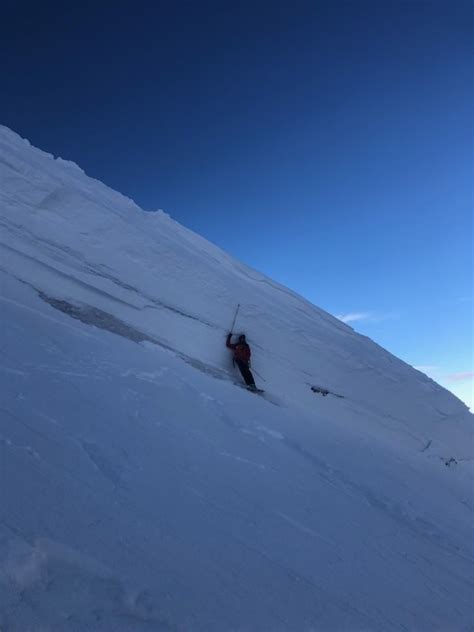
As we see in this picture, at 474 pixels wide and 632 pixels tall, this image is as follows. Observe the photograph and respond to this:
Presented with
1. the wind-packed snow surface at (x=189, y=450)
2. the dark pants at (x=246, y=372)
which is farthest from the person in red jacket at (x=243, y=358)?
the wind-packed snow surface at (x=189, y=450)

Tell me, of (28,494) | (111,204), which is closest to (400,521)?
(28,494)

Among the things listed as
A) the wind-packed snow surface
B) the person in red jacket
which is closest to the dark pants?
the person in red jacket

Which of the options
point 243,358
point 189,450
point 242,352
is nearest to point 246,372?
point 243,358

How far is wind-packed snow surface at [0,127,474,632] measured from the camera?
2.82 meters

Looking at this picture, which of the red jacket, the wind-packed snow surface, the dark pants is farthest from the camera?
the red jacket

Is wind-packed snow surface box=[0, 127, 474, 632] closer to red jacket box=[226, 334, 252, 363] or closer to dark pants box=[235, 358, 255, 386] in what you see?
dark pants box=[235, 358, 255, 386]

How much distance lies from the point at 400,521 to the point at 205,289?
6.38 meters

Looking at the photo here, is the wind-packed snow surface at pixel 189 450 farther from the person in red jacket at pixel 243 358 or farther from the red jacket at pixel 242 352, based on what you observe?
the red jacket at pixel 242 352

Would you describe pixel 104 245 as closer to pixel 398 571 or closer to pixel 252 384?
pixel 252 384

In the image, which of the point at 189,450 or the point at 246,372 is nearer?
the point at 189,450

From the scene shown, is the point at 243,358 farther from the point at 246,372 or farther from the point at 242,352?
the point at 246,372

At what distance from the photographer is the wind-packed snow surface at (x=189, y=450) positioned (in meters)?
2.82

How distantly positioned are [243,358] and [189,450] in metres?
4.37

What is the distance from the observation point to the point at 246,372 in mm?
8977
